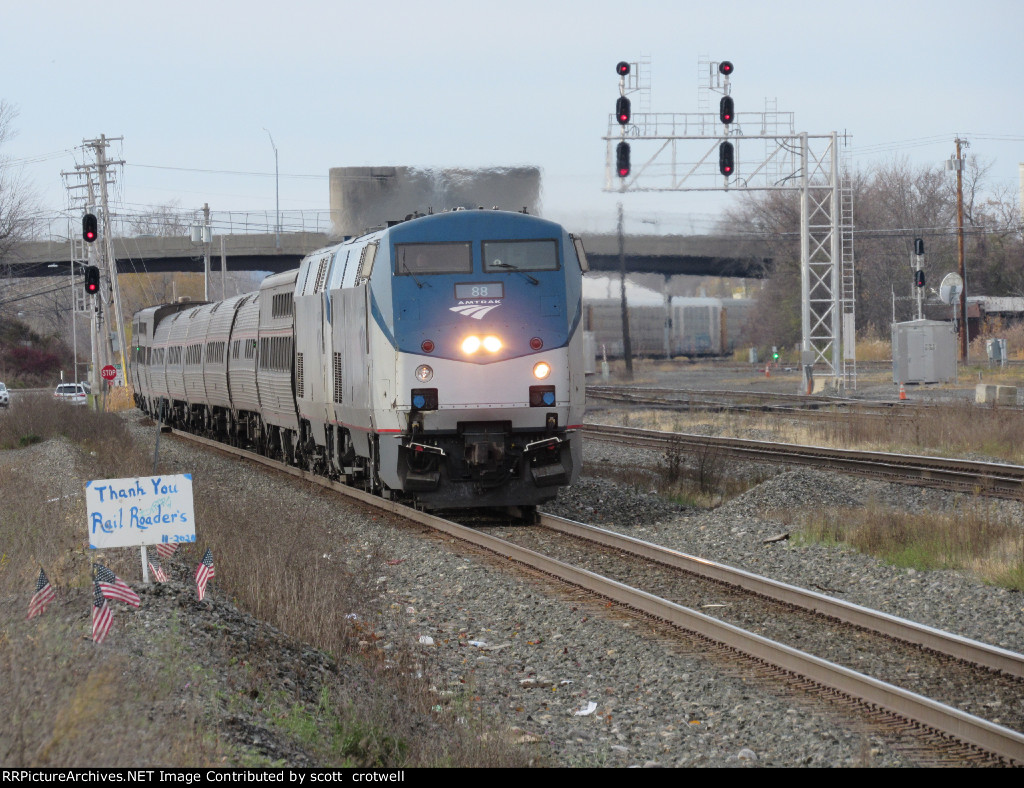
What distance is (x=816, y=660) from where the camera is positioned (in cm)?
726

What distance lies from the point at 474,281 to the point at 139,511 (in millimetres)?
5585

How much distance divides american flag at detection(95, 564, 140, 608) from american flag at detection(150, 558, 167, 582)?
1.37 metres

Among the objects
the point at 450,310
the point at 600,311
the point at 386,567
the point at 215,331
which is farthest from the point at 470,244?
the point at 600,311

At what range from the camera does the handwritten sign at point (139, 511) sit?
853 centimetres

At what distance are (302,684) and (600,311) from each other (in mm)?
59301

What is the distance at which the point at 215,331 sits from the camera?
89.2 feet

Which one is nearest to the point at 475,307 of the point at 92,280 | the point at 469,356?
the point at 469,356

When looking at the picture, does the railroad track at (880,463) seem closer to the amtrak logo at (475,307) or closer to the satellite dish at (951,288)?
the amtrak logo at (475,307)

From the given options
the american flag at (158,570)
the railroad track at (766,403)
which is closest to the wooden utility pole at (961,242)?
the railroad track at (766,403)

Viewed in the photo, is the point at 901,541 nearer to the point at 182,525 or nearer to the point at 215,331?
the point at 182,525

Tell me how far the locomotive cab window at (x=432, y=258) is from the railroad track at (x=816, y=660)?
313 cm

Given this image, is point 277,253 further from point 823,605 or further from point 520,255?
point 823,605

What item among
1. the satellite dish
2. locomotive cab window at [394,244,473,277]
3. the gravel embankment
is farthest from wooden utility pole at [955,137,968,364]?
locomotive cab window at [394,244,473,277]

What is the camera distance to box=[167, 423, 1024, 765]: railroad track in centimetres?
604
